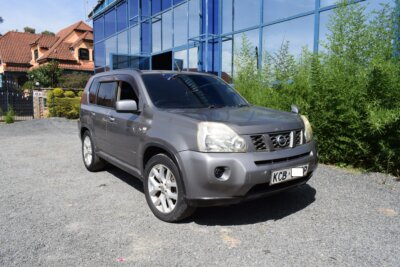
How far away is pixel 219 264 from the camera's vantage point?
289 cm

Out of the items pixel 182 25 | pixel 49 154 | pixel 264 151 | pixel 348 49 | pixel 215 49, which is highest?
pixel 182 25

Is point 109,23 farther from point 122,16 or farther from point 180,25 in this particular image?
point 180,25

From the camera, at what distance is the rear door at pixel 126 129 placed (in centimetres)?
427

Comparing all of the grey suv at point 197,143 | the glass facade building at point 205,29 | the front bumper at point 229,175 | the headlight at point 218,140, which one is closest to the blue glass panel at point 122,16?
the glass facade building at point 205,29

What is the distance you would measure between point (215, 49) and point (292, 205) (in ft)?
34.6

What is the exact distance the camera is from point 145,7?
18.6 m

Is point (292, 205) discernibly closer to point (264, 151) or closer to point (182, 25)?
point (264, 151)

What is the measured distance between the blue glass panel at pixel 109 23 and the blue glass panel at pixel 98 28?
853 millimetres

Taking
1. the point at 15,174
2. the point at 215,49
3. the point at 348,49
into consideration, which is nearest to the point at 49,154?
the point at 15,174

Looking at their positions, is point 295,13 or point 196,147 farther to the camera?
point 295,13

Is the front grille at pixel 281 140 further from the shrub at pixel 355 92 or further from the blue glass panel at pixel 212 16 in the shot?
the blue glass panel at pixel 212 16

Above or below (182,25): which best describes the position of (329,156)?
below

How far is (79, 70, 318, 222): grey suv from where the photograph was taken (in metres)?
3.29

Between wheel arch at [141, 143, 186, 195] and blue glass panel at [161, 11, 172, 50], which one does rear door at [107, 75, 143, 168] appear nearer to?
wheel arch at [141, 143, 186, 195]
